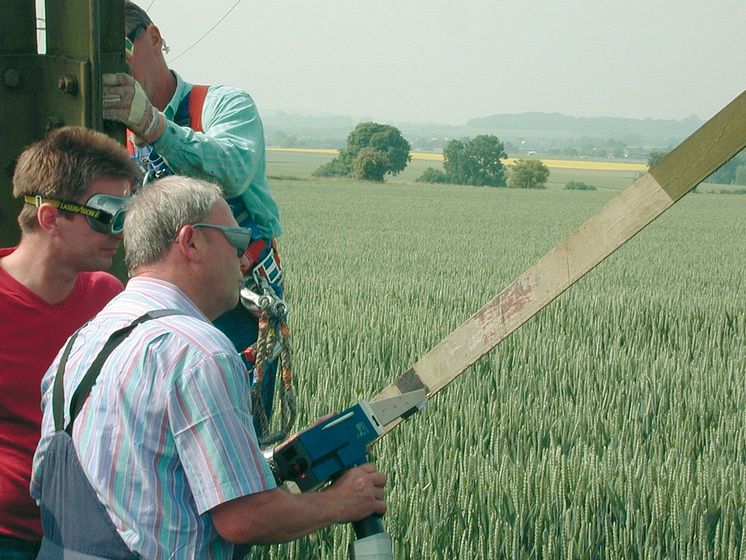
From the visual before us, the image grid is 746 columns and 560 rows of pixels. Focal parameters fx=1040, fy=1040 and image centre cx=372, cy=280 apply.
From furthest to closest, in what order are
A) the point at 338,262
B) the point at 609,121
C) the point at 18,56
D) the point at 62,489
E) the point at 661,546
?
the point at 609,121, the point at 338,262, the point at 661,546, the point at 18,56, the point at 62,489

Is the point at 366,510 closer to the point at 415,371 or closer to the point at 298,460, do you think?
the point at 298,460

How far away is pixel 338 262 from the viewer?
14102 millimetres

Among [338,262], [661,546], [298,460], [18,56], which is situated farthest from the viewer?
[338,262]

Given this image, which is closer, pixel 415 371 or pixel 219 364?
pixel 219 364

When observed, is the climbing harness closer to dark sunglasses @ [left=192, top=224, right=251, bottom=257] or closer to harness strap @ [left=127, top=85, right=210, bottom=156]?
dark sunglasses @ [left=192, top=224, right=251, bottom=257]

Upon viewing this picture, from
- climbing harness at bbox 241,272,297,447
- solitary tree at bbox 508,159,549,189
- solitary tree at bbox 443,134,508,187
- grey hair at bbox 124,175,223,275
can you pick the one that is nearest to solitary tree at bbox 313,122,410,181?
solitary tree at bbox 443,134,508,187

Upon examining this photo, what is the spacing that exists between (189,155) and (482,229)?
21.7 metres

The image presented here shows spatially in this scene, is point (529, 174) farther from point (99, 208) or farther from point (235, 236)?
point (235, 236)

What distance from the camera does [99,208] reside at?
221 centimetres

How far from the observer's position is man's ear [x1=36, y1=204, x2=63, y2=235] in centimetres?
218

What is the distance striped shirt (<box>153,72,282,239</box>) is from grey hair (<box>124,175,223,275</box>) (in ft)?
2.96

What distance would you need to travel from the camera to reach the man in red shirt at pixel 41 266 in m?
2.13

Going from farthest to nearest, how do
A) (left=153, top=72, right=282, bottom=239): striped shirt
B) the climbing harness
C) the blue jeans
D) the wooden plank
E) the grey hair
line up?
(left=153, top=72, right=282, bottom=239): striped shirt < the climbing harness < the blue jeans < the grey hair < the wooden plank

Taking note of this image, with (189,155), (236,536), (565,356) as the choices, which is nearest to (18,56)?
(189,155)
